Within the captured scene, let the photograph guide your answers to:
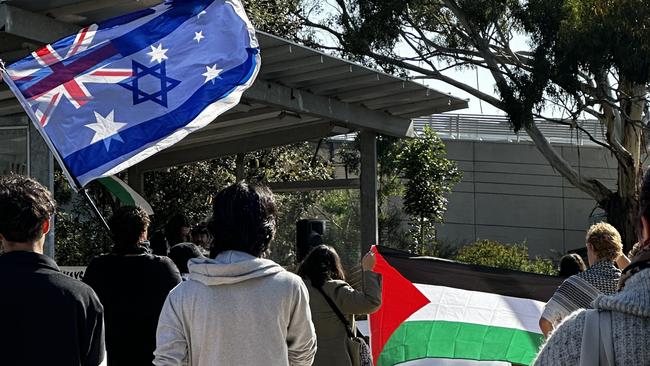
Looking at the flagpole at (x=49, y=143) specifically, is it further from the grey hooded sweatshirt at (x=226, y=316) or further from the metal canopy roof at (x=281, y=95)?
the metal canopy roof at (x=281, y=95)

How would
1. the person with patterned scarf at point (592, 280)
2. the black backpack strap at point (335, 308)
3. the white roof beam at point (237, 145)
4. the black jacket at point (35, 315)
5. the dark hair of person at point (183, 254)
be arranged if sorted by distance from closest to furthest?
1. the black jacket at point (35, 315)
2. the black backpack strap at point (335, 308)
3. the person with patterned scarf at point (592, 280)
4. the dark hair of person at point (183, 254)
5. the white roof beam at point (237, 145)

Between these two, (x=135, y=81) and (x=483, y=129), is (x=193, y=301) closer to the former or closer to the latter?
(x=135, y=81)

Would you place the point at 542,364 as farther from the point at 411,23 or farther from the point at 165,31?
the point at 411,23

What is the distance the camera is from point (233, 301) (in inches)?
153

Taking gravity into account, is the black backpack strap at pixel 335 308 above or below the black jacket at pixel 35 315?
below

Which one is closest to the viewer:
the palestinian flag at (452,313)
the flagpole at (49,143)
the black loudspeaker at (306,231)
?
the flagpole at (49,143)

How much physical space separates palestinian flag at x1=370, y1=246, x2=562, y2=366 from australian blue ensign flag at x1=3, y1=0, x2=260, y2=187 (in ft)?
7.81

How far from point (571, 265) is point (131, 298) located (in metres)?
4.27

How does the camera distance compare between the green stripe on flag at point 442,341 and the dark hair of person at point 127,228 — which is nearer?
the dark hair of person at point 127,228

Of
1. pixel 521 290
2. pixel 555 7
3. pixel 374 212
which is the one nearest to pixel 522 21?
pixel 555 7

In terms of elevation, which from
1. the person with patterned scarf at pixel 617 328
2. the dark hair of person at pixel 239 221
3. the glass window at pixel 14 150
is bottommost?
the person with patterned scarf at pixel 617 328

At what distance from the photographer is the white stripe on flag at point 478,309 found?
27.1ft

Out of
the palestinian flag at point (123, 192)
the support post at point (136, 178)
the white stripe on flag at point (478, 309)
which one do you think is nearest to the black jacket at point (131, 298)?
the white stripe on flag at point (478, 309)

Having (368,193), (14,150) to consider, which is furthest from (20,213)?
(368,193)
